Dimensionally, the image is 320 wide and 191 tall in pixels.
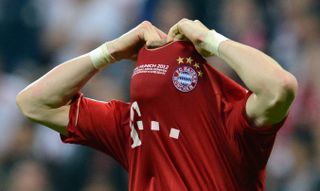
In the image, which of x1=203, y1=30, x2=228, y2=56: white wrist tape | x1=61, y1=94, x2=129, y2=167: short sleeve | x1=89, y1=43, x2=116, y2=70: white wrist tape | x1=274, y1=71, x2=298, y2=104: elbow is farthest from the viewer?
x1=89, y1=43, x2=116, y2=70: white wrist tape

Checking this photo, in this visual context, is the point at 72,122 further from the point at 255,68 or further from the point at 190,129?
the point at 255,68

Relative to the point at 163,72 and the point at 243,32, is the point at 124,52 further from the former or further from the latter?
the point at 243,32

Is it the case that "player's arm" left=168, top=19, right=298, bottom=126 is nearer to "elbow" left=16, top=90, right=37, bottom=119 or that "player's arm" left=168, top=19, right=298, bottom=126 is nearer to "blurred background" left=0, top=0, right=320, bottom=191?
"elbow" left=16, top=90, right=37, bottom=119

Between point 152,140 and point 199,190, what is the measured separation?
229mm

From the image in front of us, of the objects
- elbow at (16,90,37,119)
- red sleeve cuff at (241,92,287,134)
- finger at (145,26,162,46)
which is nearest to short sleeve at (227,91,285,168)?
red sleeve cuff at (241,92,287,134)

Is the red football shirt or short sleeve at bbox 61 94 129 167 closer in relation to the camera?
the red football shirt

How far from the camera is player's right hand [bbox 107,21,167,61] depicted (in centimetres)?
308

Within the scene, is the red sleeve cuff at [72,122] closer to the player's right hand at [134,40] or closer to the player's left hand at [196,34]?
the player's right hand at [134,40]

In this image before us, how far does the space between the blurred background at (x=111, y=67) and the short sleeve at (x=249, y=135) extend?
2.97 m

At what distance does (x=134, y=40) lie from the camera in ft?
10.4

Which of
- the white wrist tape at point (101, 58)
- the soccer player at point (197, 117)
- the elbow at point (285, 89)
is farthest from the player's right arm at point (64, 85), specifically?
the elbow at point (285, 89)

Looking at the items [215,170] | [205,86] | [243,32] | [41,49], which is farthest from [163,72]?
[41,49]

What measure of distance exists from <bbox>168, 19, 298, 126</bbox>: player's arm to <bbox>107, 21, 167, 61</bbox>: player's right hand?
0.52ft

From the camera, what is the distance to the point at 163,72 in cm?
288
